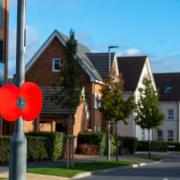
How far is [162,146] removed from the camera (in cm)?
6950

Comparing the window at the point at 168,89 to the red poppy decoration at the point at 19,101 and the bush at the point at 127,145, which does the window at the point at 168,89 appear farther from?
the red poppy decoration at the point at 19,101

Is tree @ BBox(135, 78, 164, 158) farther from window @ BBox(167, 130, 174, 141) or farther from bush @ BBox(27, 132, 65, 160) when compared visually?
Result: window @ BBox(167, 130, 174, 141)

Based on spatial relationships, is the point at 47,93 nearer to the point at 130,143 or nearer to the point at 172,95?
the point at 130,143

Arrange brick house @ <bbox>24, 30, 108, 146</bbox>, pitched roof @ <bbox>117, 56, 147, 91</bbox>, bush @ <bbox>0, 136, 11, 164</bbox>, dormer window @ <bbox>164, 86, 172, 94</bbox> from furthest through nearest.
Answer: dormer window @ <bbox>164, 86, 172, 94</bbox>, pitched roof @ <bbox>117, 56, 147, 91</bbox>, brick house @ <bbox>24, 30, 108, 146</bbox>, bush @ <bbox>0, 136, 11, 164</bbox>

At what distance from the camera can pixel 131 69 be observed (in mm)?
72625

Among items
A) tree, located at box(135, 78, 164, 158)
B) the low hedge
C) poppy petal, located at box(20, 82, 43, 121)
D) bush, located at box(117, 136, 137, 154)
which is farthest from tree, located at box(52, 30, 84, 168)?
bush, located at box(117, 136, 137, 154)

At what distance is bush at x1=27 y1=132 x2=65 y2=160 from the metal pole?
25369mm

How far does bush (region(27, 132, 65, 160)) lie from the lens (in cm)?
3572

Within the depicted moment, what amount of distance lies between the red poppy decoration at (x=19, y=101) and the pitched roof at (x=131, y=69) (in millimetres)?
59632

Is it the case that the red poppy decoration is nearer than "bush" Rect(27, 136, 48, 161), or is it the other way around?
the red poppy decoration

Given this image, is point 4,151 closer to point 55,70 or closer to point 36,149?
point 36,149

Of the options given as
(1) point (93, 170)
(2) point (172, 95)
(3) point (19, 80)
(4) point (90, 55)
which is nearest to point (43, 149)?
(1) point (93, 170)

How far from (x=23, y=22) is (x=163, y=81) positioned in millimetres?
77695

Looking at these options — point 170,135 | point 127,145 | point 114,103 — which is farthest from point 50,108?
point 170,135
